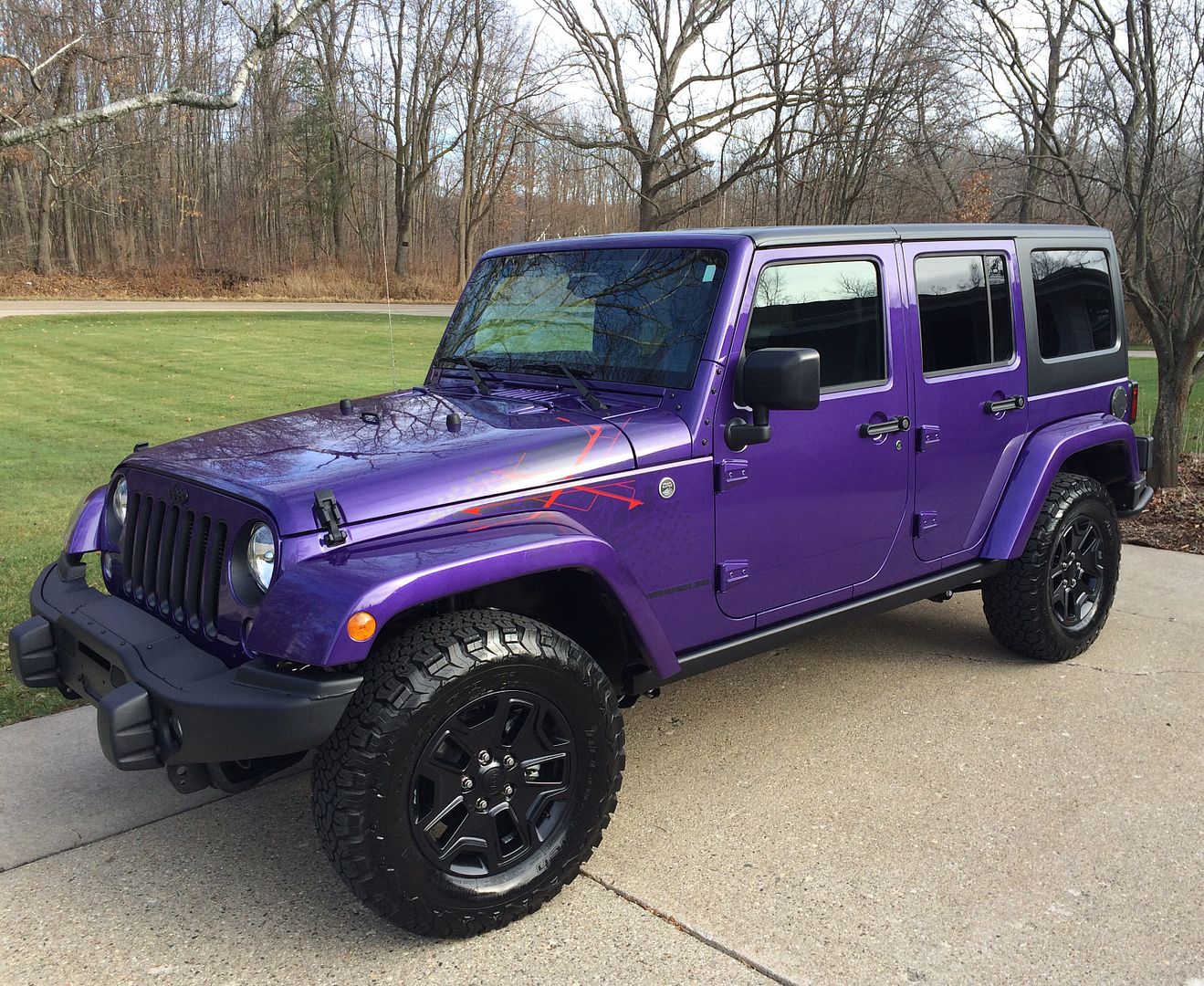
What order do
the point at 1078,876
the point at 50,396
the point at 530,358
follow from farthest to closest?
the point at 50,396
the point at 530,358
the point at 1078,876

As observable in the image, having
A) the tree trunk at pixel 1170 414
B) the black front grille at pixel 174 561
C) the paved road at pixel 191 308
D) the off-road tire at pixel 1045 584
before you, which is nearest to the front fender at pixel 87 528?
the black front grille at pixel 174 561

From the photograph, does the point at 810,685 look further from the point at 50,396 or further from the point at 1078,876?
the point at 50,396

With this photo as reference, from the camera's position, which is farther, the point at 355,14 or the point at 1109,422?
the point at 355,14

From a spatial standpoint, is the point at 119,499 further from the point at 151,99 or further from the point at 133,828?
the point at 151,99

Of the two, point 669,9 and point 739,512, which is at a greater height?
point 669,9

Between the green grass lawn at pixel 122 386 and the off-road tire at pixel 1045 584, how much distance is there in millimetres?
4010

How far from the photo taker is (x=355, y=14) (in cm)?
3619

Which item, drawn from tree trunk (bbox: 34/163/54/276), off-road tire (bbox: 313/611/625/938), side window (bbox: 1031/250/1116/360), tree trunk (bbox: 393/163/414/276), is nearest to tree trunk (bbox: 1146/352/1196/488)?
side window (bbox: 1031/250/1116/360)

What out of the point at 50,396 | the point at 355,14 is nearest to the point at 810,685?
the point at 50,396

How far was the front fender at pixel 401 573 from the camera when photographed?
2488 millimetres

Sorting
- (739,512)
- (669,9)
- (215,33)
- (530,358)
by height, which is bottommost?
(739,512)

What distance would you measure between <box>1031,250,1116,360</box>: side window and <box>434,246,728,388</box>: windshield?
6.29 feet

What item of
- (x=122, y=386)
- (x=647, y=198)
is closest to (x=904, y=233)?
(x=647, y=198)

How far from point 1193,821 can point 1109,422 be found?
203 cm
